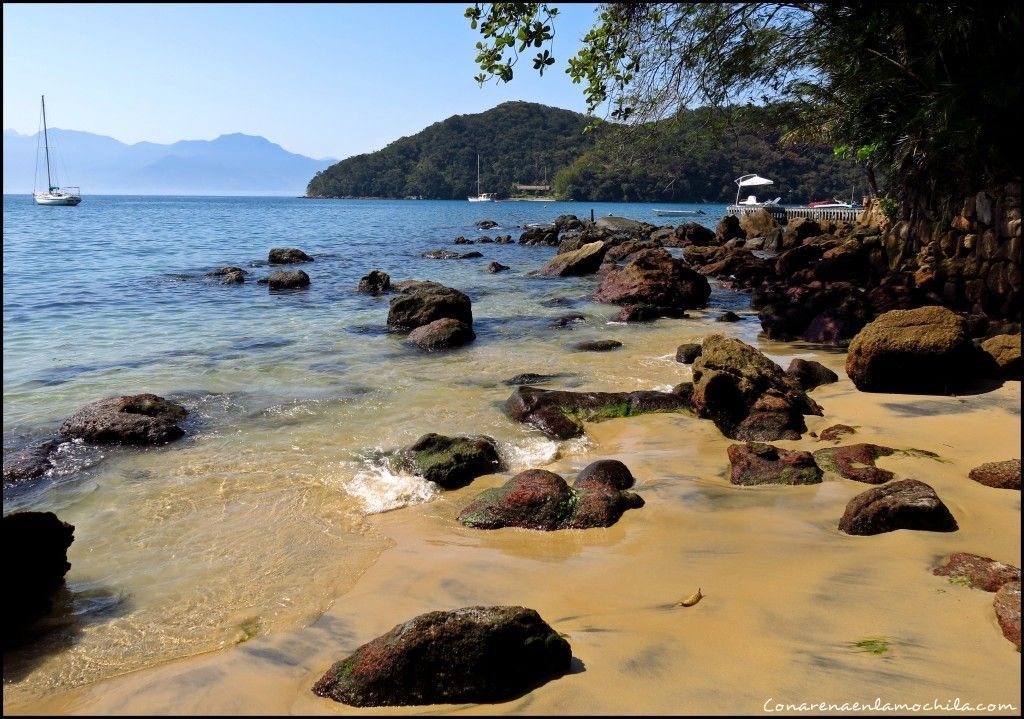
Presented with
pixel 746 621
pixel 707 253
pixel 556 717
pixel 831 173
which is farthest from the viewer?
pixel 831 173

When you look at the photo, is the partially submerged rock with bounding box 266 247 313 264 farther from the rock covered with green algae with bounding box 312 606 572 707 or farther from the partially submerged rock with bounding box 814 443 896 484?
the rock covered with green algae with bounding box 312 606 572 707

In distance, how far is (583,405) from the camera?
28.5 feet

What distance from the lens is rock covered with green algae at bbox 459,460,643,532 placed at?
545 cm

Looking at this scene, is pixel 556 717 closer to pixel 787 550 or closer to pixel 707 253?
pixel 787 550

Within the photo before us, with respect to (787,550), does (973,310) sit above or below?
above

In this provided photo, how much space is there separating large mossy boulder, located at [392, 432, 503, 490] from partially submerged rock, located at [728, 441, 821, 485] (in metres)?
2.43

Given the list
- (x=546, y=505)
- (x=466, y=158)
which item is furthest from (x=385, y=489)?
(x=466, y=158)

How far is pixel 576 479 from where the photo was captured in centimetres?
645

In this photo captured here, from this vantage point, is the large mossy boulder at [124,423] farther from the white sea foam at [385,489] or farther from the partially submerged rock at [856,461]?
the partially submerged rock at [856,461]

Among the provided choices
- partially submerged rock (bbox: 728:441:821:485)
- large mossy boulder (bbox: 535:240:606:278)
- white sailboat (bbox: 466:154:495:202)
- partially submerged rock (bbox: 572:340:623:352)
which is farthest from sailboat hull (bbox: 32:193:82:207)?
partially submerged rock (bbox: 728:441:821:485)

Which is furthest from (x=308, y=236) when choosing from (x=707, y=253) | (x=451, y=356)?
(x=451, y=356)

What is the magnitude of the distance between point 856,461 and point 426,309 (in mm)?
10435

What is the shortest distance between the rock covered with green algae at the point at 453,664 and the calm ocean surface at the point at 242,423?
126 centimetres

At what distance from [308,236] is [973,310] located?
44168 millimetres
